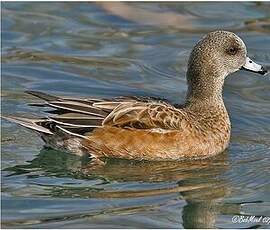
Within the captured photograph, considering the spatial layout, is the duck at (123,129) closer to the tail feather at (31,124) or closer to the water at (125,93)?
the tail feather at (31,124)

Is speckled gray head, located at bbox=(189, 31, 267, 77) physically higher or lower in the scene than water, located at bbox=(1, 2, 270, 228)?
higher

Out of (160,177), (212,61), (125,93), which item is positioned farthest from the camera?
(125,93)

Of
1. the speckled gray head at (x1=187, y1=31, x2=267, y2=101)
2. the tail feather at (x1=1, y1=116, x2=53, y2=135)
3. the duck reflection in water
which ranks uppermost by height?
the speckled gray head at (x1=187, y1=31, x2=267, y2=101)

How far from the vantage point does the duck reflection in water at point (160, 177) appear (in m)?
7.35

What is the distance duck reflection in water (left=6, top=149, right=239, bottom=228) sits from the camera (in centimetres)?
735

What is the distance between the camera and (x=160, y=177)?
7.91 meters

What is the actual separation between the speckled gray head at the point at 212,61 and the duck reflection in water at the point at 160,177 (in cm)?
59

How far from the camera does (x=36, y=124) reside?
324 inches

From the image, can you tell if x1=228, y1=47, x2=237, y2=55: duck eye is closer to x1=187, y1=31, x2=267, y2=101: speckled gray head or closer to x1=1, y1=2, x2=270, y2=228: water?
x1=187, y1=31, x2=267, y2=101: speckled gray head

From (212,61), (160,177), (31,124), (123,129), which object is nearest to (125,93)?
(212,61)

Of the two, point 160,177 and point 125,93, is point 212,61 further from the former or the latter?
point 125,93

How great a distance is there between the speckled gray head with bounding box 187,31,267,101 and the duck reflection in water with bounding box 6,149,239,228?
0.59 meters

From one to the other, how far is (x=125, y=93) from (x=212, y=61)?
5.44 ft

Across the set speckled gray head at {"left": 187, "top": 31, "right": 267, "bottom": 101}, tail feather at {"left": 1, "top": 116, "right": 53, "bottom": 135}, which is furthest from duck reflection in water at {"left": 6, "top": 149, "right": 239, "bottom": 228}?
speckled gray head at {"left": 187, "top": 31, "right": 267, "bottom": 101}
